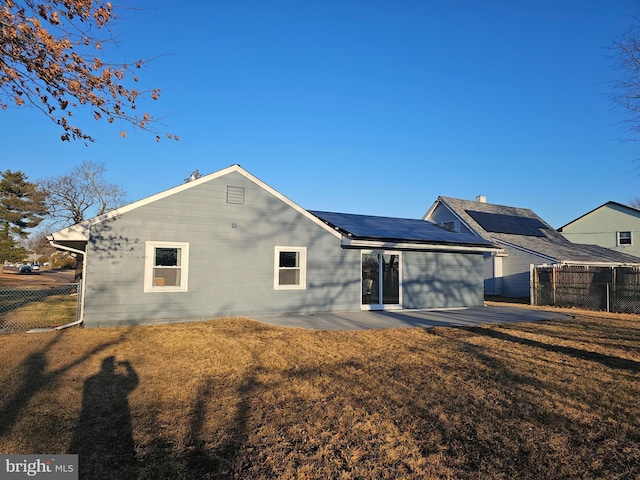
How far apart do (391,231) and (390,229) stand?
0.46 m

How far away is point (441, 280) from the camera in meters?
15.3

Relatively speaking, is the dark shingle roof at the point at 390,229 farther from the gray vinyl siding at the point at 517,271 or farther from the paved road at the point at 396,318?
the gray vinyl siding at the point at 517,271

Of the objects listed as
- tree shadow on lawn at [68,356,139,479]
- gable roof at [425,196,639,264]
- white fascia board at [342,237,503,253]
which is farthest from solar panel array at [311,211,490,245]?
gable roof at [425,196,639,264]

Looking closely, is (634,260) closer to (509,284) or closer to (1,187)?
(509,284)

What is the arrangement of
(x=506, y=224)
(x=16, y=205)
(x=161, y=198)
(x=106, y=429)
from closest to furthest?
(x=106, y=429)
(x=161, y=198)
(x=506, y=224)
(x=16, y=205)

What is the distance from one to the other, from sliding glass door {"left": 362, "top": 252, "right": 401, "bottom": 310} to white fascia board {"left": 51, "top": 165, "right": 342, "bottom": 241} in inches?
70.7

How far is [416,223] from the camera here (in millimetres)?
18391

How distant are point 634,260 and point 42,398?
106 ft

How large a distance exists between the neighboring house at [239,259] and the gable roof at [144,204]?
28 mm

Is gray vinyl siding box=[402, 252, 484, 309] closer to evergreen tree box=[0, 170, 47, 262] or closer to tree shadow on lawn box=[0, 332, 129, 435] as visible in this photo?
tree shadow on lawn box=[0, 332, 129, 435]

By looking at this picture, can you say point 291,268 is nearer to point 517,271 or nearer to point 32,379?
point 32,379

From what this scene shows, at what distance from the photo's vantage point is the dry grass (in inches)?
135

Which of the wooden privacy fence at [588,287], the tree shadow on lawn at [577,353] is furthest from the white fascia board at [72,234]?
the wooden privacy fence at [588,287]

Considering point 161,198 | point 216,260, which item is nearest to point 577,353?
point 216,260
